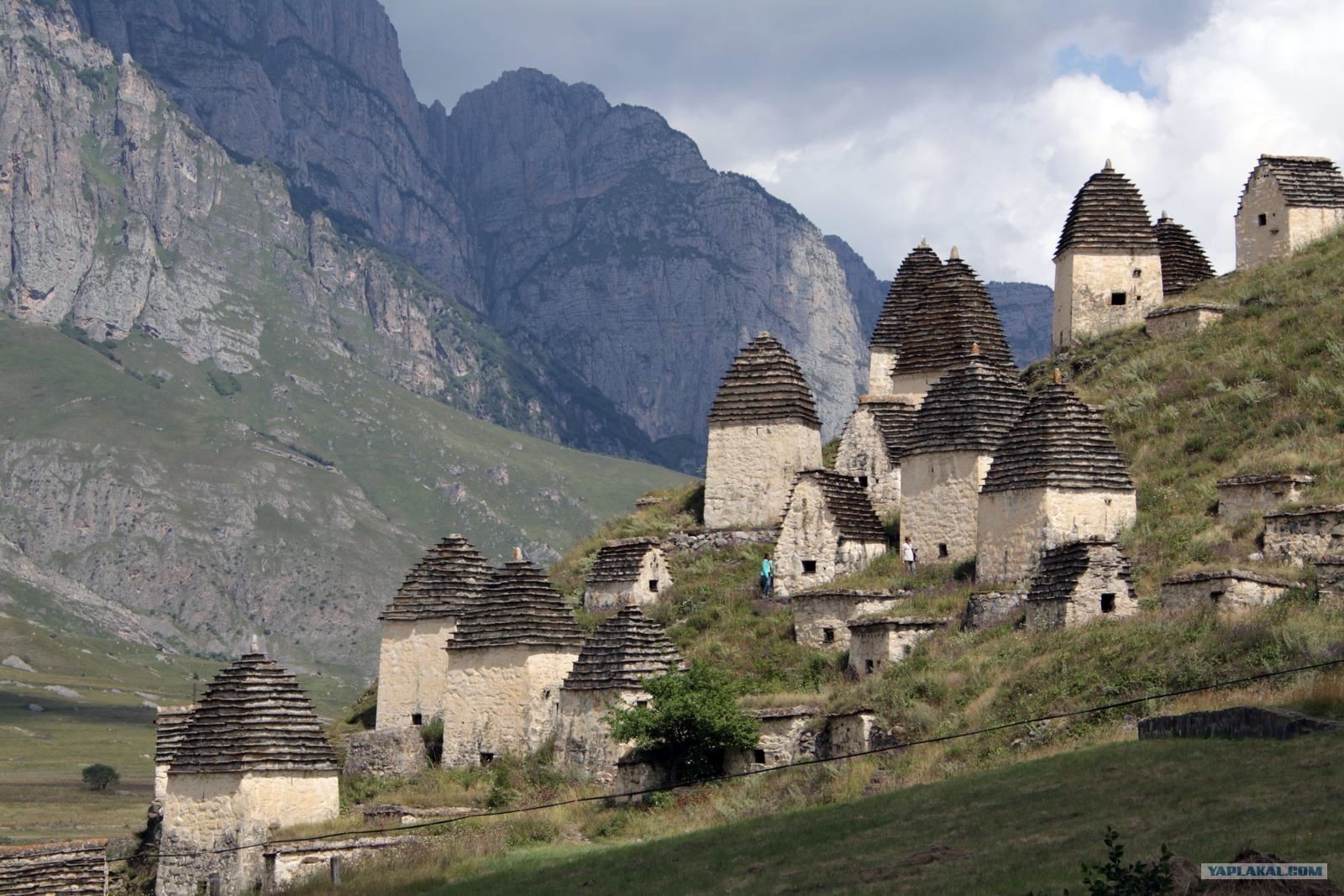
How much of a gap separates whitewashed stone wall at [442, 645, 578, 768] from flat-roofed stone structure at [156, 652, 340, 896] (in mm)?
3720

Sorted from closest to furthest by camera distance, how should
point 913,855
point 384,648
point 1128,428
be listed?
point 913,855 → point 384,648 → point 1128,428

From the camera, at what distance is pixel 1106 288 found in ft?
197

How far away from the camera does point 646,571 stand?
51.7 metres

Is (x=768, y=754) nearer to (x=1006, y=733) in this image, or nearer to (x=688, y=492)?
(x=1006, y=733)

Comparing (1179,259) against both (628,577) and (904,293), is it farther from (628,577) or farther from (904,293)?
(628,577)

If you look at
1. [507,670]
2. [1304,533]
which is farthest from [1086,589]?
[507,670]

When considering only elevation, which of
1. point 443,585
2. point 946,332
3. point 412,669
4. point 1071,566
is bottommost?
point 412,669

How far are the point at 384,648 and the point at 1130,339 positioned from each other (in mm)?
22902

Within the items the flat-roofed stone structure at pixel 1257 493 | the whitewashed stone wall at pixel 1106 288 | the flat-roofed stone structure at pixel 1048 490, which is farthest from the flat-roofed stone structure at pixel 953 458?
the whitewashed stone wall at pixel 1106 288

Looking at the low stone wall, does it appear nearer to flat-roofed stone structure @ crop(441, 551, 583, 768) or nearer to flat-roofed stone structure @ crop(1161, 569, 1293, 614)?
flat-roofed stone structure @ crop(1161, 569, 1293, 614)

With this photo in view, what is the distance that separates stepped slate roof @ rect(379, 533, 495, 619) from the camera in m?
47.9

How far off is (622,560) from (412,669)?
6.75 m

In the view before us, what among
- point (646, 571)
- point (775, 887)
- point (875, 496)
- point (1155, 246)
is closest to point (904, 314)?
point (1155, 246)

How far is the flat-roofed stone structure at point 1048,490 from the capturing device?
43375mm
